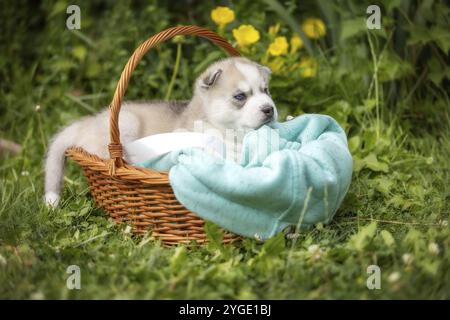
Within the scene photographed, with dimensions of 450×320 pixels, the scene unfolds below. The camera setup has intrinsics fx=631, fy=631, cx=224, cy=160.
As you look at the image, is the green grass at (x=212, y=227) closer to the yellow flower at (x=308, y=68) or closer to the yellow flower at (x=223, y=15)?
the yellow flower at (x=308, y=68)

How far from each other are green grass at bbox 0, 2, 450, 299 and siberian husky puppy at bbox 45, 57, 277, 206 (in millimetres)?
A: 244

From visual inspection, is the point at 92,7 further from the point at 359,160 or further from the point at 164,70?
the point at 359,160

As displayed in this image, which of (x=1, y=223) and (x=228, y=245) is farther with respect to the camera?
(x=1, y=223)

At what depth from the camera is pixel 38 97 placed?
4492mm

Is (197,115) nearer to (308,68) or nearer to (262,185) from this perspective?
(262,185)

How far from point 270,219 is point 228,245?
203 mm

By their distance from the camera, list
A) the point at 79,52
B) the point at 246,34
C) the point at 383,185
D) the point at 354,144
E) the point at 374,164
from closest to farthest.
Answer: the point at 383,185 < the point at 374,164 < the point at 354,144 < the point at 246,34 < the point at 79,52

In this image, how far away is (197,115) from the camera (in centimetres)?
297

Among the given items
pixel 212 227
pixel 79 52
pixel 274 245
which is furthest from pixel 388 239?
pixel 79 52

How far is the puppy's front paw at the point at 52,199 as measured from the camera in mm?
3008

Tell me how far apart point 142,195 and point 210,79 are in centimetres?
65

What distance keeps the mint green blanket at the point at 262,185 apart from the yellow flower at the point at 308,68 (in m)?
1.35

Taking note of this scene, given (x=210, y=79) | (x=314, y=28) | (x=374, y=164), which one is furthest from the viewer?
(x=314, y=28)
